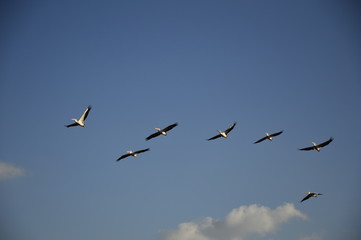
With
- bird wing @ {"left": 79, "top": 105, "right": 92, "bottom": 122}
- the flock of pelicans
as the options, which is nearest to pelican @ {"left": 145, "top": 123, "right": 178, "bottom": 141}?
the flock of pelicans

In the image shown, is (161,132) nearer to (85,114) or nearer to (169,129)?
(169,129)

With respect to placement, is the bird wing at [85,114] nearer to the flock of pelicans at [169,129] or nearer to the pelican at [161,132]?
the flock of pelicans at [169,129]

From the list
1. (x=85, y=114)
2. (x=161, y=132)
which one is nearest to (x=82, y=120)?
(x=85, y=114)

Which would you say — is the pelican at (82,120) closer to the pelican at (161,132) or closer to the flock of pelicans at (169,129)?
the flock of pelicans at (169,129)

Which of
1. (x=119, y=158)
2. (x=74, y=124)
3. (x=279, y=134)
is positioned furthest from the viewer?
(x=279, y=134)

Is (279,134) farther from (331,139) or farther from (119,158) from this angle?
(119,158)

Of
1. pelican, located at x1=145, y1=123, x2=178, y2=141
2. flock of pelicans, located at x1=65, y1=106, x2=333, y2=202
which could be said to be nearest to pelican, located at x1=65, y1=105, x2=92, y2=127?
flock of pelicans, located at x1=65, y1=106, x2=333, y2=202

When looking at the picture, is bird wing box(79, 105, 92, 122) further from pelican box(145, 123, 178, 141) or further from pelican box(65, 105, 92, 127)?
pelican box(145, 123, 178, 141)

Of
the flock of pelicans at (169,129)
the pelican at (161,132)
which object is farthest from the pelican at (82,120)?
the pelican at (161,132)

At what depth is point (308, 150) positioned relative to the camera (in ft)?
235

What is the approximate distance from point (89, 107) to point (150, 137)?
10189 millimetres

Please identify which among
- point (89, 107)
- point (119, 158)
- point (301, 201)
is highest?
point (89, 107)

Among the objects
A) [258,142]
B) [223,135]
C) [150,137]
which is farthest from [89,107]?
[258,142]

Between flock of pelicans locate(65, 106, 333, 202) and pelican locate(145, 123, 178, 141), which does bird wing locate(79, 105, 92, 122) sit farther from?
pelican locate(145, 123, 178, 141)
